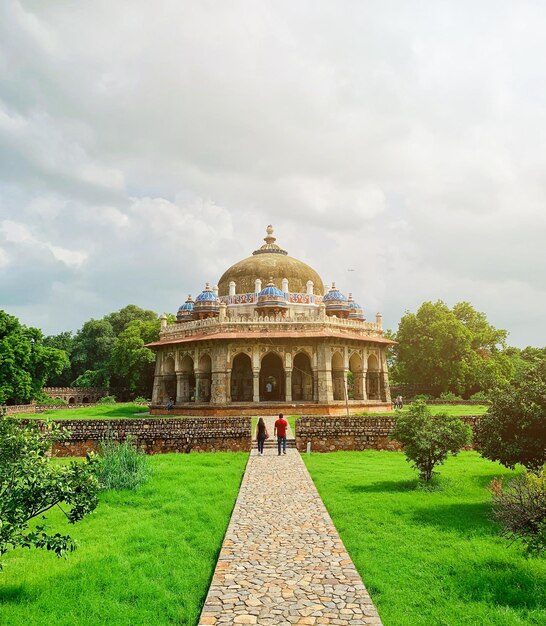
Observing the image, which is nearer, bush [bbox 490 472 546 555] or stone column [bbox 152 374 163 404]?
bush [bbox 490 472 546 555]

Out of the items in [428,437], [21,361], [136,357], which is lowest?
[428,437]

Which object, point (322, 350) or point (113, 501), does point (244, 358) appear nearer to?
point (322, 350)

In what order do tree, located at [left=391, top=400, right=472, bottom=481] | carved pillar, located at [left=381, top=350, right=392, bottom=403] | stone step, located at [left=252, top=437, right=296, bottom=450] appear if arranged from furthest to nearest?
carved pillar, located at [left=381, top=350, right=392, bottom=403] → stone step, located at [left=252, top=437, right=296, bottom=450] → tree, located at [left=391, top=400, right=472, bottom=481]

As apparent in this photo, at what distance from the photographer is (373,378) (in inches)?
1421

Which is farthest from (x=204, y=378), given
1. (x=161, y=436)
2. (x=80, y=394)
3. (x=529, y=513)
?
(x=529, y=513)

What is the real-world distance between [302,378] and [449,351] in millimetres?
16046

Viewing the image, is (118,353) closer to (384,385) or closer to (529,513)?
(384,385)

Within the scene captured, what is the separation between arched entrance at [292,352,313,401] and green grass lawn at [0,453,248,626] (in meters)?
22.6

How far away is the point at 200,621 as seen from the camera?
5.04 meters

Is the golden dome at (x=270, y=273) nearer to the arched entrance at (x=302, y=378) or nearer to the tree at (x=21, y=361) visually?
the arched entrance at (x=302, y=378)

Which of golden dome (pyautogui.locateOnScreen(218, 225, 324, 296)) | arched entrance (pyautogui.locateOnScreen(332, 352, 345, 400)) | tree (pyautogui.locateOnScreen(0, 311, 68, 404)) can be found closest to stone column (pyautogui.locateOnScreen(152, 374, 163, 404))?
golden dome (pyautogui.locateOnScreen(218, 225, 324, 296))

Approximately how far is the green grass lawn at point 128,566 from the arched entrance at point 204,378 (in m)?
20.6

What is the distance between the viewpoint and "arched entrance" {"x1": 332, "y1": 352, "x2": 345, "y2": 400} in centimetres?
3183

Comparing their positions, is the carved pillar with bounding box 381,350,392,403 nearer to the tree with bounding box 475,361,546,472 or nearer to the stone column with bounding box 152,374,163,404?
the stone column with bounding box 152,374,163,404
